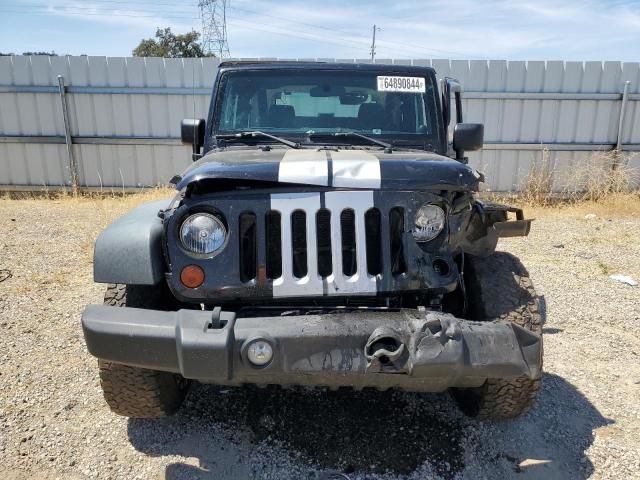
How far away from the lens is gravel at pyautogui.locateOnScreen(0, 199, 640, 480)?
263 cm

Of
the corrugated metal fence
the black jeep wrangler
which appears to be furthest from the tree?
the black jeep wrangler

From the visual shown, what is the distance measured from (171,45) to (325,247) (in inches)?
1326

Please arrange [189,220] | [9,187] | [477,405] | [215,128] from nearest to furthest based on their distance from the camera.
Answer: [189,220] < [477,405] < [215,128] < [9,187]

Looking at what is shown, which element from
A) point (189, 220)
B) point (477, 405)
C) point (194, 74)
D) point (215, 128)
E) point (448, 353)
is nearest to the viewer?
point (448, 353)

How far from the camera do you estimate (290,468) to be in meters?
2.62

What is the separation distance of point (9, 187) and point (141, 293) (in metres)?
9.04

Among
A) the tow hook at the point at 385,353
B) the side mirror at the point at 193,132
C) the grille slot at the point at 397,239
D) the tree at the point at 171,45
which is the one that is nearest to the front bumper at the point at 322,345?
the tow hook at the point at 385,353

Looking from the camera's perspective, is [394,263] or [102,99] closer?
Result: [394,263]

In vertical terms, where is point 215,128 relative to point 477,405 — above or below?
above

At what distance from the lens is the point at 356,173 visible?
7.95 ft

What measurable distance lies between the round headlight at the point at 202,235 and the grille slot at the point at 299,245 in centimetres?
31

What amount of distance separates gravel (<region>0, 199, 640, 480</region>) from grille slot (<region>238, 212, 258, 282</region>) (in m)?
0.95

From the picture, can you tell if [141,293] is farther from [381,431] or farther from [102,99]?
[102,99]

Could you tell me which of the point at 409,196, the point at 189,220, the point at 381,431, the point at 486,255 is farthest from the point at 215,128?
the point at 381,431
